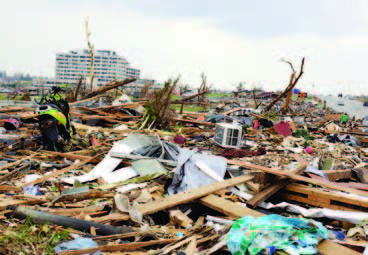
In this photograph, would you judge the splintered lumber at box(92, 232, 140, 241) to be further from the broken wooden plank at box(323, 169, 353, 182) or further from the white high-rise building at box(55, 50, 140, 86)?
the white high-rise building at box(55, 50, 140, 86)

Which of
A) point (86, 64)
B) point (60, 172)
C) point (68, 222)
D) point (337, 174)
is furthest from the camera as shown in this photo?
point (86, 64)

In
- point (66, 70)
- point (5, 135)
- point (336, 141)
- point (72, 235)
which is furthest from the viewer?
point (66, 70)

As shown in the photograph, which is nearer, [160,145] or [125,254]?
[125,254]

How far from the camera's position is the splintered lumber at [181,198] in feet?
12.4

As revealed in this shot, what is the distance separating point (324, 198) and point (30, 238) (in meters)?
3.37

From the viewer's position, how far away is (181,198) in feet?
13.2

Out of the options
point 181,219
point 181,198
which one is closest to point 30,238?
point 181,219

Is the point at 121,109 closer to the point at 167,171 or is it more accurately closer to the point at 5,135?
the point at 5,135

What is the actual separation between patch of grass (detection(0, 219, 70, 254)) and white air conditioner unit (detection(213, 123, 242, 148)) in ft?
18.7

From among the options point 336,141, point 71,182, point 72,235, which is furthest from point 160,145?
point 336,141

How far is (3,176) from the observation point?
512 cm

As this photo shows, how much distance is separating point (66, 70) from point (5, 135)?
11226 cm

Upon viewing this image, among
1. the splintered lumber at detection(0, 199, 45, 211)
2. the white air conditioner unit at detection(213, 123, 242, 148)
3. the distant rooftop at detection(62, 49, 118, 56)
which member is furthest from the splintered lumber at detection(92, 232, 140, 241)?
the distant rooftop at detection(62, 49, 118, 56)

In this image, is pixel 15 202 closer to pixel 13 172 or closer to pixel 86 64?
pixel 13 172
